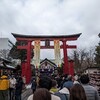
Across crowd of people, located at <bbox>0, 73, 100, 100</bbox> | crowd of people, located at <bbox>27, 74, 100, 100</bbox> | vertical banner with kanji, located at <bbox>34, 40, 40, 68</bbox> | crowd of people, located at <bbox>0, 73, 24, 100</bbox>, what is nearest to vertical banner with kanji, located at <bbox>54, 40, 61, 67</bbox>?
vertical banner with kanji, located at <bbox>34, 40, 40, 68</bbox>

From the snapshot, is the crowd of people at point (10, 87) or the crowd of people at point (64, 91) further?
the crowd of people at point (10, 87)

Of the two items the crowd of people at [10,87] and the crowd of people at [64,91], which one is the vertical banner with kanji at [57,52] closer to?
the crowd of people at [10,87]

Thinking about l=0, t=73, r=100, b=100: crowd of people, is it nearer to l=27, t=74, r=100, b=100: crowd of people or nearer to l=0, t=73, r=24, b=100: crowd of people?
l=27, t=74, r=100, b=100: crowd of people

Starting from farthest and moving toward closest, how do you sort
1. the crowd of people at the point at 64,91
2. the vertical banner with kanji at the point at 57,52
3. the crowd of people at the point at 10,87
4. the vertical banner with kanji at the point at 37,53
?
the vertical banner with kanji at the point at 37,53
the vertical banner with kanji at the point at 57,52
the crowd of people at the point at 10,87
the crowd of people at the point at 64,91

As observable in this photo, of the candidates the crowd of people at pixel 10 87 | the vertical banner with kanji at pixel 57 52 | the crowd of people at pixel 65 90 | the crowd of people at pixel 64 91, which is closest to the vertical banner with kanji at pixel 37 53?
the vertical banner with kanji at pixel 57 52

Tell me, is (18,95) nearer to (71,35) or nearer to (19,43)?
(71,35)

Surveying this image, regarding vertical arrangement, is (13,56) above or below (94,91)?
above

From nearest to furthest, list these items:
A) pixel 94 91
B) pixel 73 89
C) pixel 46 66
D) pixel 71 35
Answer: pixel 73 89, pixel 94 91, pixel 71 35, pixel 46 66

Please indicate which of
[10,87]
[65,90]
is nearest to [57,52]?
[10,87]

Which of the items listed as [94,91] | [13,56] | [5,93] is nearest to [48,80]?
[94,91]

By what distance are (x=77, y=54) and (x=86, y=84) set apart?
5769 cm

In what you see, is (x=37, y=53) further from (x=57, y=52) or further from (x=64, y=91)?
(x=64, y=91)

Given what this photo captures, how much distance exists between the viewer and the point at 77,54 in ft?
206

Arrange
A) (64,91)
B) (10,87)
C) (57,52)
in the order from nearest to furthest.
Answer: (64,91) < (10,87) < (57,52)
